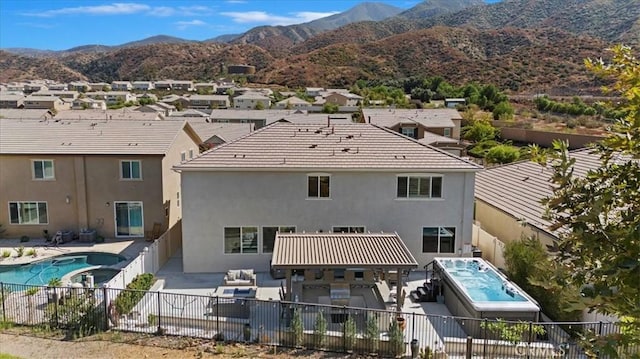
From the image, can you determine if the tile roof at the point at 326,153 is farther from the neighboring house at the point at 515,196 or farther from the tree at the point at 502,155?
the tree at the point at 502,155

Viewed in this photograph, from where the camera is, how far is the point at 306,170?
21578 mm

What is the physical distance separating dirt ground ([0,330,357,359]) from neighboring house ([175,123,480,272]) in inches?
256

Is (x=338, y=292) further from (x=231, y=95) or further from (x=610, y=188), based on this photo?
(x=231, y=95)

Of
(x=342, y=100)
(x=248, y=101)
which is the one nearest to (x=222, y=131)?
(x=342, y=100)

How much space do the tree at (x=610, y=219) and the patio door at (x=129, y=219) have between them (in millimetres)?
25056

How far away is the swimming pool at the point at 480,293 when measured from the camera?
15.8 metres

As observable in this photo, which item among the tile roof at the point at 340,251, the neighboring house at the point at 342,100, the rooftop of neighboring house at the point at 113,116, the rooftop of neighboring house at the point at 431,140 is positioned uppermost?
the neighboring house at the point at 342,100

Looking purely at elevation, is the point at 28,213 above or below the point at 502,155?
below

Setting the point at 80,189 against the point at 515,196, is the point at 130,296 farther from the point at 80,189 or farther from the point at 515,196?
the point at 515,196

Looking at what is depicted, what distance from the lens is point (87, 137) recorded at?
28672 mm

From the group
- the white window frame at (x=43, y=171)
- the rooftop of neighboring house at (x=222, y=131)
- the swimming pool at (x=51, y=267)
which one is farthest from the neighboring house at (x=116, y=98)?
the swimming pool at (x=51, y=267)

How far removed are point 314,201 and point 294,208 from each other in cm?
95

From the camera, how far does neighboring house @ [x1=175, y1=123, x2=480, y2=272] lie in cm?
2155

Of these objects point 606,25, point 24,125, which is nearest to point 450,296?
point 24,125
